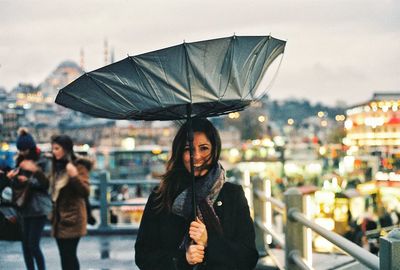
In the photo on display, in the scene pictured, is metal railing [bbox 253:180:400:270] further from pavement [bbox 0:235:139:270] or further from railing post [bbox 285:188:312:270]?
pavement [bbox 0:235:139:270]

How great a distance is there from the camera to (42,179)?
630cm

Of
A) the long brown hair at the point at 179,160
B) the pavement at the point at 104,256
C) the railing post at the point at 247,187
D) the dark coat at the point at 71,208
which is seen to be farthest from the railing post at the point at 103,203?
the long brown hair at the point at 179,160

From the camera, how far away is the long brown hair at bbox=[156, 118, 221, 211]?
10.3 ft

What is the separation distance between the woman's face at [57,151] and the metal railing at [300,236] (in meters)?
2.18

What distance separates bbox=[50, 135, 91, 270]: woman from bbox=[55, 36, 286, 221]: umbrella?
277 centimetres

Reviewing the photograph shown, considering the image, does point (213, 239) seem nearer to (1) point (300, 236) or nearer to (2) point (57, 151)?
(1) point (300, 236)

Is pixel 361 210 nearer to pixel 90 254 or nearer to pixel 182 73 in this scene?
pixel 90 254

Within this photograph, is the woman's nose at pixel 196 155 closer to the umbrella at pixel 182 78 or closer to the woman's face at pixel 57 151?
the umbrella at pixel 182 78

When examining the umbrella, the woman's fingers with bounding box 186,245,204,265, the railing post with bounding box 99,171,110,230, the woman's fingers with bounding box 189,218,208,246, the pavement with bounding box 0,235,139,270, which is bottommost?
the pavement with bounding box 0,235,139,270

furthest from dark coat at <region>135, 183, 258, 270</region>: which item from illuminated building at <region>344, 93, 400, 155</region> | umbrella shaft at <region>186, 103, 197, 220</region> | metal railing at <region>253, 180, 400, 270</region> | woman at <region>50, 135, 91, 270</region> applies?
illuminated building at <region>344, 93, 400, 155</region>

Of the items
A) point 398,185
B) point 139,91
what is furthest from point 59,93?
point 398,185

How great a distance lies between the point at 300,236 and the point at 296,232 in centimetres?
5

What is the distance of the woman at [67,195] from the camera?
5770 mm

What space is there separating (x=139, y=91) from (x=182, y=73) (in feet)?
0.80
